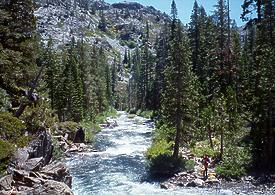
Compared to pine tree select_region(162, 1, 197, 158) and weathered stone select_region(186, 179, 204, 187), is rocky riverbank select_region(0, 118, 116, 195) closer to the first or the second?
weathered stone select_region(186, 179, 204, 187)

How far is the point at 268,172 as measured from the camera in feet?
101

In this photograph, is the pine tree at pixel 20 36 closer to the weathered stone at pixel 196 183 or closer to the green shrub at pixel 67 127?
the weathered stone at pixel 196 183

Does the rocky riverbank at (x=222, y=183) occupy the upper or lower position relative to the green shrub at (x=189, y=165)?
lower

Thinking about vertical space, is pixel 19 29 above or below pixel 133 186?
above

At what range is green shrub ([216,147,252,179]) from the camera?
1218 inches

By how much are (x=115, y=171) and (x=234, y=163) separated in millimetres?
10798

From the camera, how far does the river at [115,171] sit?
A: 93.8ft

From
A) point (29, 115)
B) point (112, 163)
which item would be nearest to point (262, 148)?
point (112, 163)

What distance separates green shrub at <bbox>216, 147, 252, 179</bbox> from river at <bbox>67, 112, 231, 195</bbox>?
3.33 meters

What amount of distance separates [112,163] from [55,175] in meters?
14.5

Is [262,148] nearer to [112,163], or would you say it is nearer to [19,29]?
[112,163]

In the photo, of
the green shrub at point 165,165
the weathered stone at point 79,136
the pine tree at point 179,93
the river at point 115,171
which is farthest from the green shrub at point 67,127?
the pine tree at point 179,93

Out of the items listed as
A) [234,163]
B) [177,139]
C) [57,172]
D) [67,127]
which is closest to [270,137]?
[234,163]

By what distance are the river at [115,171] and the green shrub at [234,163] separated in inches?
131
